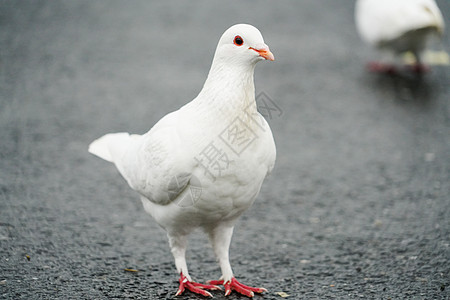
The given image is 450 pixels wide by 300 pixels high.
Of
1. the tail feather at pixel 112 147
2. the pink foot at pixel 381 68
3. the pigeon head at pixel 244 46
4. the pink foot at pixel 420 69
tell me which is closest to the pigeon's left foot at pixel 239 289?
the tail feather at pixel 112 147

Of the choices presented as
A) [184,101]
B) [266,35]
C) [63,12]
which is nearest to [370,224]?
[184,101]

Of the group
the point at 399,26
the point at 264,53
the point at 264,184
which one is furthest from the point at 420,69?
the point at 264,53

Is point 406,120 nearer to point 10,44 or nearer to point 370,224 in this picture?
point 370,224

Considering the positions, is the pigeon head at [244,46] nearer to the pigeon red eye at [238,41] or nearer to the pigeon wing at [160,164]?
the pigeon red eye at [238,41]

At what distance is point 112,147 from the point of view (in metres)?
4.55

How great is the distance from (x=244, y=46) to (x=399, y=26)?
5566 mm

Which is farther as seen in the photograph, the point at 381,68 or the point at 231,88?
the point at 381,68

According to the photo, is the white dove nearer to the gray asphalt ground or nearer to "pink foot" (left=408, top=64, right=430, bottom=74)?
"pink foot" (left=408, top=64, right=430, bottom=74)

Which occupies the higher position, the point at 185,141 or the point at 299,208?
the point at 185,141

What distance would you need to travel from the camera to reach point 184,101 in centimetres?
787

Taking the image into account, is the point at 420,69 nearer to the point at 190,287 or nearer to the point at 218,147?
the point at 190,287

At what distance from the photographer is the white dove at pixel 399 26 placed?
27.2ft

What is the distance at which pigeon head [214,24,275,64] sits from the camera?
3498 mm

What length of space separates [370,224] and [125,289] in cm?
226
